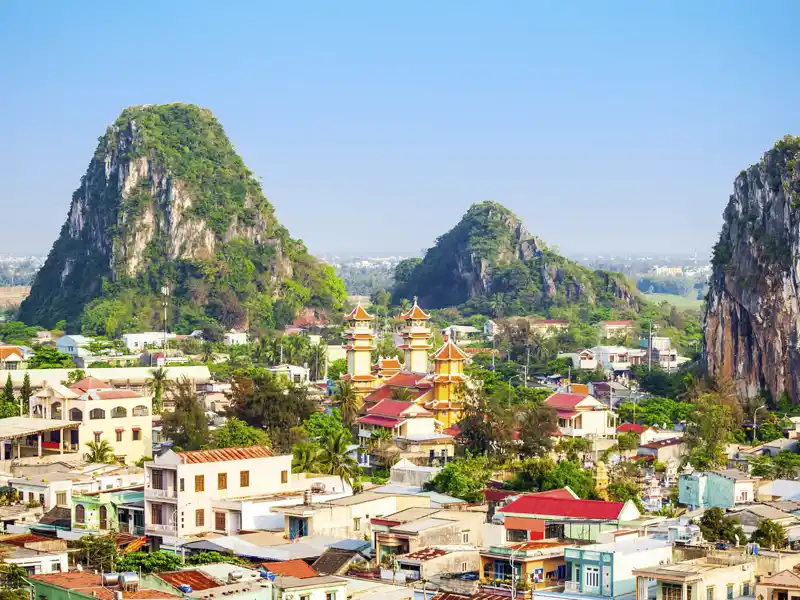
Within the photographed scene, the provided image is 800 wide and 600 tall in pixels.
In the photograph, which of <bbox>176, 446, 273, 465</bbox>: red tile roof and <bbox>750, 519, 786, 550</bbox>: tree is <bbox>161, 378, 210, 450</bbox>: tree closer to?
<bbox>176, 446, 273, 465</bbox>: red tile roof

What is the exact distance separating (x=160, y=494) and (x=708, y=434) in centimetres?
1981

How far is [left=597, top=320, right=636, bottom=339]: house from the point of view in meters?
105

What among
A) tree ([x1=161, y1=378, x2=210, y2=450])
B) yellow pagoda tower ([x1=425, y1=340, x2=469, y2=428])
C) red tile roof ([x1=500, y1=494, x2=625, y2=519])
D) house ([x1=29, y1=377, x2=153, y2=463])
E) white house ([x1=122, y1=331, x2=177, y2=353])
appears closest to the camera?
red tile roof ([x1=500, y1=494, x2=625, y2=519])

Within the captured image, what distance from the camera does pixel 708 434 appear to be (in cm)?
4916

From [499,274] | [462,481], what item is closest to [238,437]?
[462,481]

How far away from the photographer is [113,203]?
11744cm

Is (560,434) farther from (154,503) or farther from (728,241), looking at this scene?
(728,241)

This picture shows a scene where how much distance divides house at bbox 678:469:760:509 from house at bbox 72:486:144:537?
12.0 m

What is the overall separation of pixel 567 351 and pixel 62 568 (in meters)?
64.1

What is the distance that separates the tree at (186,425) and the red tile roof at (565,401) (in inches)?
421

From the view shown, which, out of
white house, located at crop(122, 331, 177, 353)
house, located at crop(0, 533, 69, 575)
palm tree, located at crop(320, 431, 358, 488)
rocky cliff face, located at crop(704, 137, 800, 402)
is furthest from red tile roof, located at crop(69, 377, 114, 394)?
white house, located at crop(122, 331, 177, 353)

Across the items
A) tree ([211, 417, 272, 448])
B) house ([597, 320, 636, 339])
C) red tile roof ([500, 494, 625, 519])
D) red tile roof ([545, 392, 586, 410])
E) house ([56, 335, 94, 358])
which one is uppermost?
house ([597, 320, 636, 339])

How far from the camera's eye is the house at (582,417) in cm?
5200

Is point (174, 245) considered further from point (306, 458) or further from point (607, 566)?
point (607, 566)
